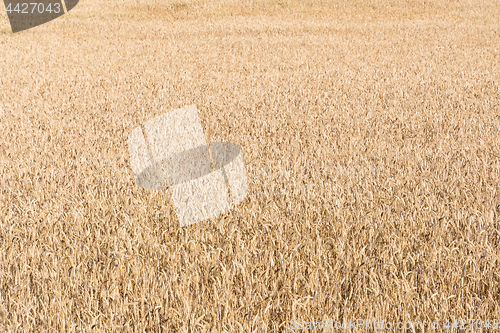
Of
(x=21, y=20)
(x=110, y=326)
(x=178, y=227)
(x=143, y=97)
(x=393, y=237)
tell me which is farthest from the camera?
(x=21, y=20)

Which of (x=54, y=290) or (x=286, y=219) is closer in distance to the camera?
(x=54, y=290)

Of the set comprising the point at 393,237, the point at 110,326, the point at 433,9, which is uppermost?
the point at 110,326

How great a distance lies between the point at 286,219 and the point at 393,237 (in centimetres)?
61

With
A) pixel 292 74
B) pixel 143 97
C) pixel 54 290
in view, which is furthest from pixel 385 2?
pixel 54 290

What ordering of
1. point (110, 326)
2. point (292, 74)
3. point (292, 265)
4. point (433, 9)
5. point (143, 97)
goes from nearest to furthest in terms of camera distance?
point (110, 326) → point (292, 265) → point (143, 97) → point (292, 74) → point (433, 9)

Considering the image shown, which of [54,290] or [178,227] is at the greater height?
[54,290]

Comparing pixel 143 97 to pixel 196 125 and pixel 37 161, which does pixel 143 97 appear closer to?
pixel 196 125

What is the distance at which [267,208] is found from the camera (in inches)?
116

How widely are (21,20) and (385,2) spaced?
16.8m

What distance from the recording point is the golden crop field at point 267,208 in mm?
1969

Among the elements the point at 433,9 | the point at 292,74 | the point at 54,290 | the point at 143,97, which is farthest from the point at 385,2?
the point at 54,290

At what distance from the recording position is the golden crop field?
6.46 ft

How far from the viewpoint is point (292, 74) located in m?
9.39

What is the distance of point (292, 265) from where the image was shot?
2.19 meters
